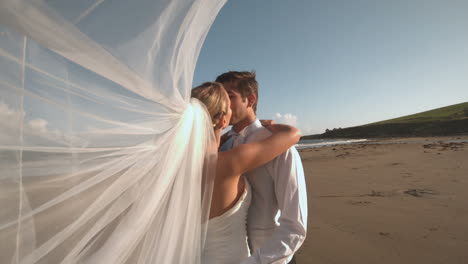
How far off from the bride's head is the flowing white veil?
0.40 feet

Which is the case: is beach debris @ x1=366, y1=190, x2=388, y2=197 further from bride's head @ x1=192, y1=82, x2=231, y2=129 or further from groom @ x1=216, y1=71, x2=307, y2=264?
bride's head @ x1=192, y1=82, x2=231, y2=129

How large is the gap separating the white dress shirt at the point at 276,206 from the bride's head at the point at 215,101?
0.26 metres

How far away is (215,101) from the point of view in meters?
1.63

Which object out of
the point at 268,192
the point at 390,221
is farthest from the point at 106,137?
the point at 390,221

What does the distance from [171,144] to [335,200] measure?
15.9 feet

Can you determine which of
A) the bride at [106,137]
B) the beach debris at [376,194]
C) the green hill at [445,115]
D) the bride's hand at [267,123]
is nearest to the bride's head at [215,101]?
the bride at [106,137]

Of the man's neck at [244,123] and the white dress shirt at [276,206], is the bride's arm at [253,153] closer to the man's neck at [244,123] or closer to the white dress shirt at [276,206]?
the white dress shirt at [276,206]

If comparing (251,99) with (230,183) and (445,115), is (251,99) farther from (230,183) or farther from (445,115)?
(445,115)

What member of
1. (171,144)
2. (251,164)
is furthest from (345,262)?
(171,144)

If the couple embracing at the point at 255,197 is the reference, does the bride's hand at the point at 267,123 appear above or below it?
above

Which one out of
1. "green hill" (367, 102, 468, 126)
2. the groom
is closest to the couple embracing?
the groom

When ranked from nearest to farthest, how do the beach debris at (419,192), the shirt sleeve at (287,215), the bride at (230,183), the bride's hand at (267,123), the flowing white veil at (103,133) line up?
the flowing white veil at (103,133)
the shirt sleeve at (287,215)
the bride at (230,183)
the bride's hand at (267,123)
the beach debris at (419,192)

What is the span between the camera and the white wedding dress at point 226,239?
1.56 meters

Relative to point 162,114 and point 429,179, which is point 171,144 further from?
point 429,179
